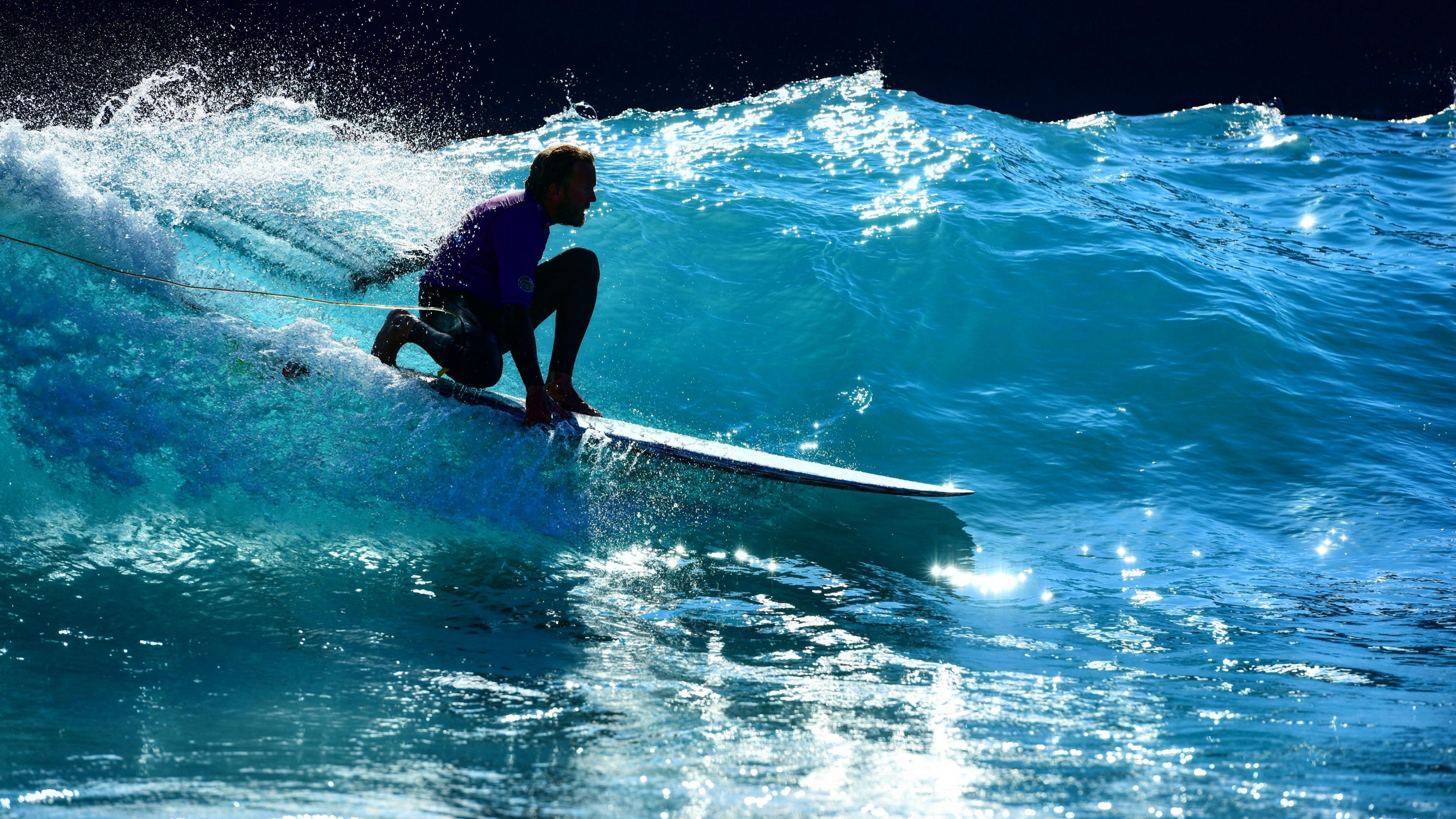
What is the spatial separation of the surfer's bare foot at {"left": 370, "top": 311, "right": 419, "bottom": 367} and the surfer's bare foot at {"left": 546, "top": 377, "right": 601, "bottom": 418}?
0.69 metres

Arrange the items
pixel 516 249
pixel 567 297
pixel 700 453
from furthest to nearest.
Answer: pixel 567 297 → pixel 700 453 → pixel 516 249

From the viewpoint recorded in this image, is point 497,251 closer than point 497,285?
Yes

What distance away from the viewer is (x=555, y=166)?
156 inches

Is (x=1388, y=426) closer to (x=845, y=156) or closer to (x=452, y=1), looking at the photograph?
(x=845, y=156)

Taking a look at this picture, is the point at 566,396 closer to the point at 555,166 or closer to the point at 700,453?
the point at 700,453

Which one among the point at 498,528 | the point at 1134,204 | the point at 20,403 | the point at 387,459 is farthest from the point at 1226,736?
the point at 1134,204

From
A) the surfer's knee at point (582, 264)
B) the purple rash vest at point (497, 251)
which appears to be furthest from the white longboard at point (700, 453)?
the surfer's knee at point (582, 264)

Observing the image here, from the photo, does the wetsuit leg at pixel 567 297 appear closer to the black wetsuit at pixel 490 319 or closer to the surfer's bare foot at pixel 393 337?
the black wetsuit at pixel 490 319

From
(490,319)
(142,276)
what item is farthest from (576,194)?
(142,276)

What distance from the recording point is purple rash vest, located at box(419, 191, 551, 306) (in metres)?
3.93

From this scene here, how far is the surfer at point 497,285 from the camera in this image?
3.93 metres

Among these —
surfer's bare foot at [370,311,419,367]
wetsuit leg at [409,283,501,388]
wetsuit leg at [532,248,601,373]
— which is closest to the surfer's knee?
wetsuit leg at [532,248,601,373]

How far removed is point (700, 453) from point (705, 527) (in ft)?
1.29

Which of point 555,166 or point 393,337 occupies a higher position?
point 555,166
